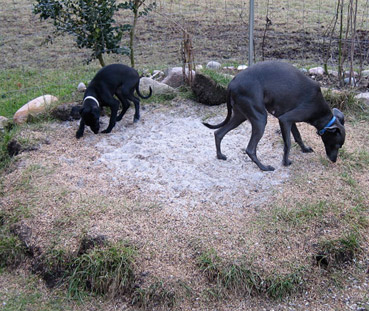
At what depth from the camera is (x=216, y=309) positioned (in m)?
3.84

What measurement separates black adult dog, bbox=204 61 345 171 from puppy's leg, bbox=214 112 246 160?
14mm

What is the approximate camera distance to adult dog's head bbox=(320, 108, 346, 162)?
210 inches

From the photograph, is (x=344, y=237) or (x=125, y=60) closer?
(x=344, y=237)

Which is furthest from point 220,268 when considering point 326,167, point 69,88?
point 69,88

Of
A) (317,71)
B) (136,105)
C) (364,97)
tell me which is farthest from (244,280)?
(317,71)

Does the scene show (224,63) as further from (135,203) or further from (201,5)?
(135,203)

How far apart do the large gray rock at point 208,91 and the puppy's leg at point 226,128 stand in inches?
64.1

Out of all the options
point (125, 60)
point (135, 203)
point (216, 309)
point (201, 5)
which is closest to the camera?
point (216, 309)

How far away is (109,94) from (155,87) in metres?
1.24

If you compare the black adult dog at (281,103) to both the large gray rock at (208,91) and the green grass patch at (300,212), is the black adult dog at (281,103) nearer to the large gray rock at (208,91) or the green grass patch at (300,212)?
the green grass patch at (300,212)

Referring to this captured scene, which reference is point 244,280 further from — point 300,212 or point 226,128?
point 226,128

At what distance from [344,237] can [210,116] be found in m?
3.11

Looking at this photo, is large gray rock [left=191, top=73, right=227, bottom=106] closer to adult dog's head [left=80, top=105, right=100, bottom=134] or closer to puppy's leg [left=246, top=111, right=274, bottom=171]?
adult dog's head [left=80, top=105, right=100, bottom=134]

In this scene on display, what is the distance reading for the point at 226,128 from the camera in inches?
221
